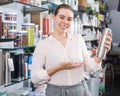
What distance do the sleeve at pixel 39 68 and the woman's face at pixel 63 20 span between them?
0.16 m

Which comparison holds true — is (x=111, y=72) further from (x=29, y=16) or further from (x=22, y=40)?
(x=22, y=40)

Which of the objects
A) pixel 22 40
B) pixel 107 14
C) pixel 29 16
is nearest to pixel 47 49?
pixel 22 40

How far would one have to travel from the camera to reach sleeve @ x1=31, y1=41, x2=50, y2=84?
144 cm

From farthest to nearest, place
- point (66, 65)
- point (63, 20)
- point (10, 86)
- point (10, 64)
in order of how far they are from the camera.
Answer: point (10, 86)
point (10, 64)
point (63, 20)
point (66, 65)

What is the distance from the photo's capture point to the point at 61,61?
149cm

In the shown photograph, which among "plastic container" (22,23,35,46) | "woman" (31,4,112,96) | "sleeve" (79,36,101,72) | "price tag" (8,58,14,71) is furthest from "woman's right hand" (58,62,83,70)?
"plastic container" (22,23,35,46)

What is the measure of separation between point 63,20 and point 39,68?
12.6 inches

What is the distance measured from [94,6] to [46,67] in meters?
2.96

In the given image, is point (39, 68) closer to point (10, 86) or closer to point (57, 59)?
point (57, 59)

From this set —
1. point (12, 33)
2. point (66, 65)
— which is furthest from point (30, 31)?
point (66, 65)

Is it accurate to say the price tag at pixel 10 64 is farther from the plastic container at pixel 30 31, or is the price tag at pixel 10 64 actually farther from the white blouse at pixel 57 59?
the white blouse at pixel 57 59

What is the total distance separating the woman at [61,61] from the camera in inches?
57.7

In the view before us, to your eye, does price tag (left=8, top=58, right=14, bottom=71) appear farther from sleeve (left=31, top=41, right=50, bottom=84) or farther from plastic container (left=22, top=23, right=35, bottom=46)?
sleeve (left=31, top=41, right=50, bottom=84)

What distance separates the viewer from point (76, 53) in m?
1.53
